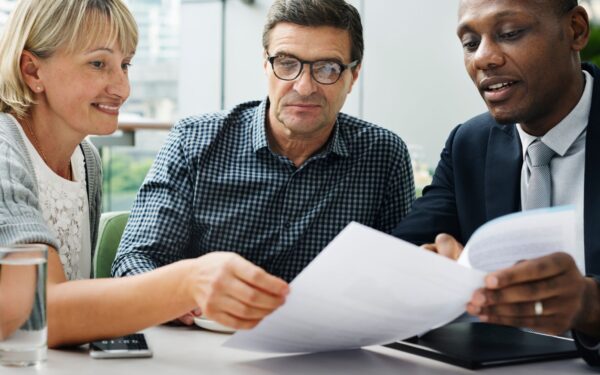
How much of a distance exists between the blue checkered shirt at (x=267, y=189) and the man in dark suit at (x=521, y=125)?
172mm

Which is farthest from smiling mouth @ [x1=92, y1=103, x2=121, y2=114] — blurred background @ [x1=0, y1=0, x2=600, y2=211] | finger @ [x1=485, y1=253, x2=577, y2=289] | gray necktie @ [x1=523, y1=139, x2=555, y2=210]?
blurred background @ [x1=0, y1=0, x2=600, y2=211]

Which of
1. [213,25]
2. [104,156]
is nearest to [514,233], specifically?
[104,156]

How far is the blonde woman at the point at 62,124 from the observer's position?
132 cm

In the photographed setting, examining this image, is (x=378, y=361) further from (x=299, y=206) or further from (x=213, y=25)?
(x=213, y=25)

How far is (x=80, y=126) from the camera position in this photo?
1733 millimetres

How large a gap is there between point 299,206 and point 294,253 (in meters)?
0.12

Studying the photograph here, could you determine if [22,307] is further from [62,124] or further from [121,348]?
[62,124]

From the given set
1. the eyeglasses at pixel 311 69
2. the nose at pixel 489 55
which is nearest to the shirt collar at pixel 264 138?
the eyeglasses at pixel 311 69

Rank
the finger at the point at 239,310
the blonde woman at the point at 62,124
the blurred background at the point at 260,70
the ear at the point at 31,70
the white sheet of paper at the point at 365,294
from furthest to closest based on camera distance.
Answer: the blurred background at the point at 260,70 < the ear at the point at 31,70 < the blonde woman at the point at 62,124 < the finger at the point at 239,310 < the white sheet of paper at the point at 365,294

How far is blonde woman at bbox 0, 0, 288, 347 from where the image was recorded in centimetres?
132

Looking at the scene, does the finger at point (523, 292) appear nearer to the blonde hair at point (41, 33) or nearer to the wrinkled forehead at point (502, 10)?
the wrinkled forehead at point (502, 10)

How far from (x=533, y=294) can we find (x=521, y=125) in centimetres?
79

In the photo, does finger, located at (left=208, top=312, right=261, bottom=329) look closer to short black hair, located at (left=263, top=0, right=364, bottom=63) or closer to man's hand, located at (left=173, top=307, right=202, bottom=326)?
man's hand, located at (left=173, top=307, right=202, bottom=326)

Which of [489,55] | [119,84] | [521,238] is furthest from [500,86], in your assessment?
[119,84]
